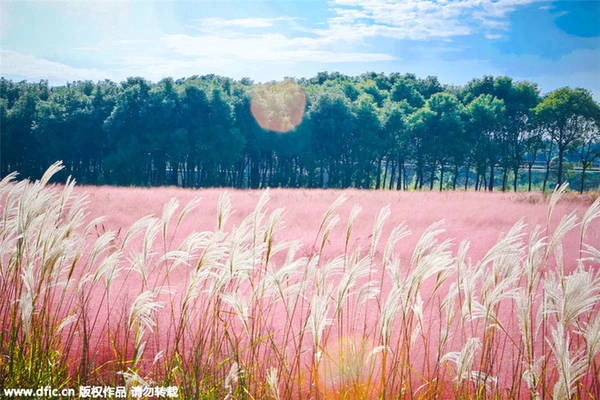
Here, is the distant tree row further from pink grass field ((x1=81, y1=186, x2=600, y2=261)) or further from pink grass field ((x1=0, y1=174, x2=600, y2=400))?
pink grass field ((x1=0, y1=174, x2=600, y2=400))

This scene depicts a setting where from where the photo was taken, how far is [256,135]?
38.7 metres

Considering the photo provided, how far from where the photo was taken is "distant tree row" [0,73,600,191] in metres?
35.2

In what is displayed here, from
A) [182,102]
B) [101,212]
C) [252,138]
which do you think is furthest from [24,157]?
[101,212]

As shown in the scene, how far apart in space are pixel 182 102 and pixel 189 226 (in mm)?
32889

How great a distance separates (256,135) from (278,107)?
345 centimetres

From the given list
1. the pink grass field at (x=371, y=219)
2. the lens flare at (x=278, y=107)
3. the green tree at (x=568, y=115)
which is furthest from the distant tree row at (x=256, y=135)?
the pink grass field at (x=371, y=219)

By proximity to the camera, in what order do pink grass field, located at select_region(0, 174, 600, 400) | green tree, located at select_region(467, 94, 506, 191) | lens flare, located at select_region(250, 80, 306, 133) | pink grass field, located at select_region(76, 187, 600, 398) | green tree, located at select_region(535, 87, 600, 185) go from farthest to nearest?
green tree, located at select_region(467, 94, 506, 191) → lens flare, located at select_region(250, 80, 306, 133) → green tree, located at select_region(535, 87, 600, 185) → pink grass field, located at select_region(76, 187, 600, 398) → pink grass field, located at select_region(0, 174, 600, 400)

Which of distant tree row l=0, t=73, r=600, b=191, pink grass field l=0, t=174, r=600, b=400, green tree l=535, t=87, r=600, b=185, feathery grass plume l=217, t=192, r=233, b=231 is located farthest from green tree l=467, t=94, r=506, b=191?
feathery grass plume l=217, t=192, r=233, b=231

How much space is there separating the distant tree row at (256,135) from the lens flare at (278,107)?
66cm

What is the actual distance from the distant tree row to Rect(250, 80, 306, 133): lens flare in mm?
659

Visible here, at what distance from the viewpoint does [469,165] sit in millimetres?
40219

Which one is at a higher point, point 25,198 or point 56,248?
point 25,198

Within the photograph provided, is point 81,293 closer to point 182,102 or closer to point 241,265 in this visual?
point 241,265

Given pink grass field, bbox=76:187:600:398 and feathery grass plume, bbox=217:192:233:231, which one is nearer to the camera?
feathery grass plume, bbox=217:192:233:231
